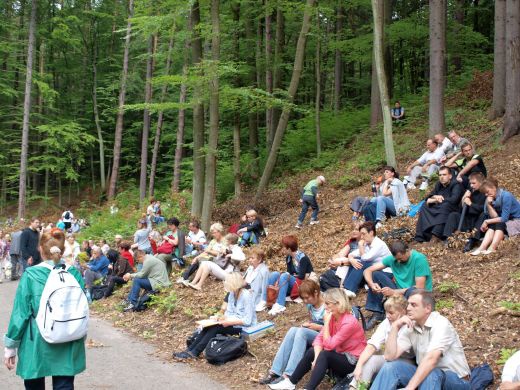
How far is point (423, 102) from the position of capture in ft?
70.8

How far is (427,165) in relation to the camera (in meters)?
12.9

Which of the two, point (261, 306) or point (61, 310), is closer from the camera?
point (61, 310)

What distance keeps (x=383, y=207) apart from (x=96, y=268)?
7.53 meters

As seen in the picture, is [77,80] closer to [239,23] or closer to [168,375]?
[239,23]

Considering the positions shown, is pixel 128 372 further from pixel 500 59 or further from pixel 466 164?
pixel 500 59

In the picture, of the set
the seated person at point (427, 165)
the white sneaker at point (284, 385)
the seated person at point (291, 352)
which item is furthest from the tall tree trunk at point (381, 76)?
the white sneaker at point (284, 385)

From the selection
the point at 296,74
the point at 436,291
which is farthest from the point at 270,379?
the point at 296,74

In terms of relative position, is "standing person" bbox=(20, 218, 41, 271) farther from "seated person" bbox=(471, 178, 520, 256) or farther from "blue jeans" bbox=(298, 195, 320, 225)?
"seated person" bbox=(471, 178, 520, 256)

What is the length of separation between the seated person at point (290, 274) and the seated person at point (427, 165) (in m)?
5.30

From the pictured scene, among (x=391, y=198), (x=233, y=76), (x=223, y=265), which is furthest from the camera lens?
(x=233, y=76)

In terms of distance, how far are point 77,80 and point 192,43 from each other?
77.7ft

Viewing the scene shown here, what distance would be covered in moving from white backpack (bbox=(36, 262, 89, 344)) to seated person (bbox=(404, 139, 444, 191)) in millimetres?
10051

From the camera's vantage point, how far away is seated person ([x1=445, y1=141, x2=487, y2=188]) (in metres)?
9.61

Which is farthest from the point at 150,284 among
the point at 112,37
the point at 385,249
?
the point at 112,37
